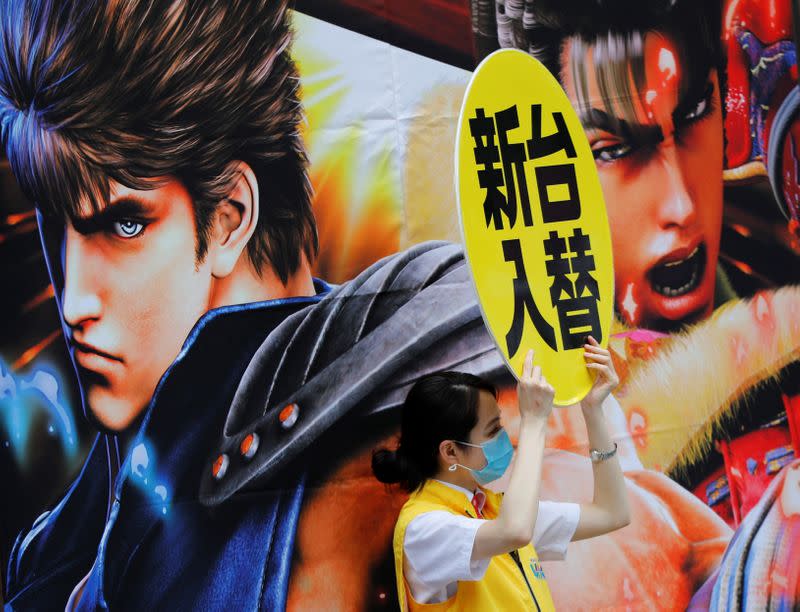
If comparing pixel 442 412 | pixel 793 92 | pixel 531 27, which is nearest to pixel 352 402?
pixel 442 412

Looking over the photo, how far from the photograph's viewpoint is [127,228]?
277 cm

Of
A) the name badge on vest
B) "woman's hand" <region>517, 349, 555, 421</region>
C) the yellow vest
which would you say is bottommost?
the name badge on vest

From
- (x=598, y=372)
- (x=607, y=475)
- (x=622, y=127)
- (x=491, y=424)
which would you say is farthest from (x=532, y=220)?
(x=622, y=127)

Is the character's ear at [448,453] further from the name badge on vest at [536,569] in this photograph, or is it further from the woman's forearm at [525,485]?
the name badge on vest at [536,569]

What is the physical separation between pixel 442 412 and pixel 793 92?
1.96 m

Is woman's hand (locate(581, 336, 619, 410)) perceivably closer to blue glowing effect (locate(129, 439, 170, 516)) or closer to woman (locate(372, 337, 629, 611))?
woman (locate(372, 337, 629, 611))

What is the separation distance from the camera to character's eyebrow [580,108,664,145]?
10.3ft

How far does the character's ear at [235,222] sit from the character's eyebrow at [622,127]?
1072 mm

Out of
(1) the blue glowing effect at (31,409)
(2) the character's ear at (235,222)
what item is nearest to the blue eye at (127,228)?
(2) the character's ear at (235,222)

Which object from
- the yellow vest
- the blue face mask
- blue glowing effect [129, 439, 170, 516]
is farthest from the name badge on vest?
blue glowing effect [129, 439, 170, 516]

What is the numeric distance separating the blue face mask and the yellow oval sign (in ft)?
0.50

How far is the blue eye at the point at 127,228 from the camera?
276 cm

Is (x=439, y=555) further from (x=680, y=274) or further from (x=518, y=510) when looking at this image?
(x=680, y=274)

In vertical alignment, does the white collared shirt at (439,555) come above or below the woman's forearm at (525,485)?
below
